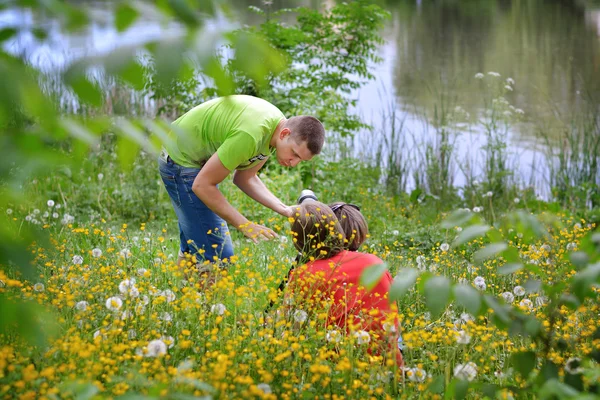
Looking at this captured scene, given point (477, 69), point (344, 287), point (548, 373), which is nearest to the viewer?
point (548, 373)

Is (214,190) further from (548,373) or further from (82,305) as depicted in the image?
(548,373)

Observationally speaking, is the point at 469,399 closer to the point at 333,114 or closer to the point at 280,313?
the point at 280,313

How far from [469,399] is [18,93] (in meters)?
1.88

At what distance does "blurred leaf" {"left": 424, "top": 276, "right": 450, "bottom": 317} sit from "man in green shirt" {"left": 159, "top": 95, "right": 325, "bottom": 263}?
159cm

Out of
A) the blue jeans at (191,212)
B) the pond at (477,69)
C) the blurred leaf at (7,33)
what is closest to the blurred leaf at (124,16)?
the blurred leaf at (7,33)

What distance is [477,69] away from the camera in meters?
10.9

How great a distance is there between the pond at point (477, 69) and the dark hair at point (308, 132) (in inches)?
148

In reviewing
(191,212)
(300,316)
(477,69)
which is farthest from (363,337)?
(477,69)

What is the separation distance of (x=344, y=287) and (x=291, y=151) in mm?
773

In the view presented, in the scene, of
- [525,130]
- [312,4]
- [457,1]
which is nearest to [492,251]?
[525,130]

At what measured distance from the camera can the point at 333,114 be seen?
6.17 meters

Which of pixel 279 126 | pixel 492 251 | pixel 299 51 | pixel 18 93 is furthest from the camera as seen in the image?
pixel 299 51

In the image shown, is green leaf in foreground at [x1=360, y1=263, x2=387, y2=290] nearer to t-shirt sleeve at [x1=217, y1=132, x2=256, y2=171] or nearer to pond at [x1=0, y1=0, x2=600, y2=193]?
t-shirt sleeve at [x1=217, y1=132, x2=256, y2=171]

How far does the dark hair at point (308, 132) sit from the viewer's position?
307 cm
